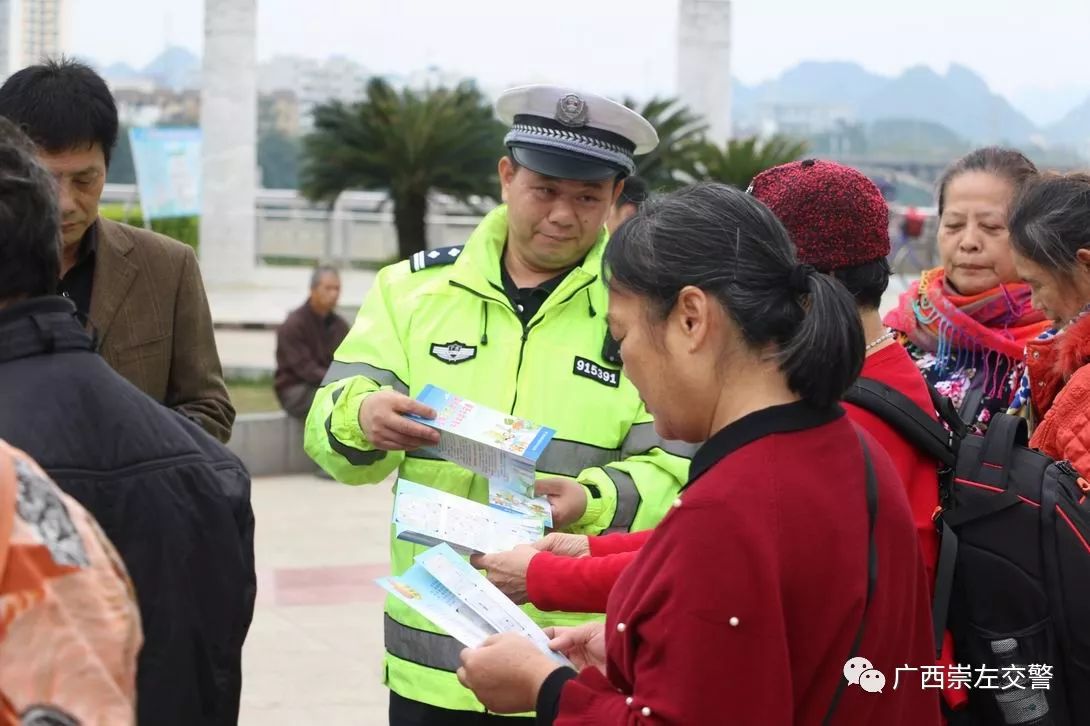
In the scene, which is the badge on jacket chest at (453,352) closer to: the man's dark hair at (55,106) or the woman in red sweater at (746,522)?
the man's dark hair at (55,106)

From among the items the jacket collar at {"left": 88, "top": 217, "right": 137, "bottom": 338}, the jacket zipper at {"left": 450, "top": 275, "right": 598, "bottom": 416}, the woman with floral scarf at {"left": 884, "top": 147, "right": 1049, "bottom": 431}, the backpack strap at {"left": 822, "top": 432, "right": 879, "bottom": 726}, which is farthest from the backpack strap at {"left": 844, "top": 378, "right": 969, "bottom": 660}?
the jacket collar at {"left": 88, "top": 217, "right": 137, "bottom": 338}

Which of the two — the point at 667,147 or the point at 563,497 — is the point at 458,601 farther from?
the point at 667,147

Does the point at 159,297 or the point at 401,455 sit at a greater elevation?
the point at 159,297

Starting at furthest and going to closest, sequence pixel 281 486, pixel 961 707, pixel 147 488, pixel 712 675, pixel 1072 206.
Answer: pixel 281 486, pixel 1072 206, pixel 961 707, pixel 147 488, pixel 712 675

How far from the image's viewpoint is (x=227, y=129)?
910 inches

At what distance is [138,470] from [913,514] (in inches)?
54.4

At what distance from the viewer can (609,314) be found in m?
2.23

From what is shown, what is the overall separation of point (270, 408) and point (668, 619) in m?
9.86

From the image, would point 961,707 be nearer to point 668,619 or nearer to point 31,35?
point 668,619

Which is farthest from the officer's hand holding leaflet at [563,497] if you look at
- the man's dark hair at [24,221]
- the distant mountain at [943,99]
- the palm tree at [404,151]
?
the distant mountain at [943,99]

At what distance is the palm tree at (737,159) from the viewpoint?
56.7ft

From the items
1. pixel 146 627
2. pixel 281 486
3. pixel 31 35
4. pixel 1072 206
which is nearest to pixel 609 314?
pixel 146 627

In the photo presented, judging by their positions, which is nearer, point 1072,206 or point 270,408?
point 1072,206

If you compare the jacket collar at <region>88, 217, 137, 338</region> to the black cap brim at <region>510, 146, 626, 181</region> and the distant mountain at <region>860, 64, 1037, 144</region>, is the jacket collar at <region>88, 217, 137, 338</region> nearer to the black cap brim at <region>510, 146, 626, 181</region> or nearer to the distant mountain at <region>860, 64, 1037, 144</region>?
the black cap brim at <region>510, 146, 626, 181</region>
